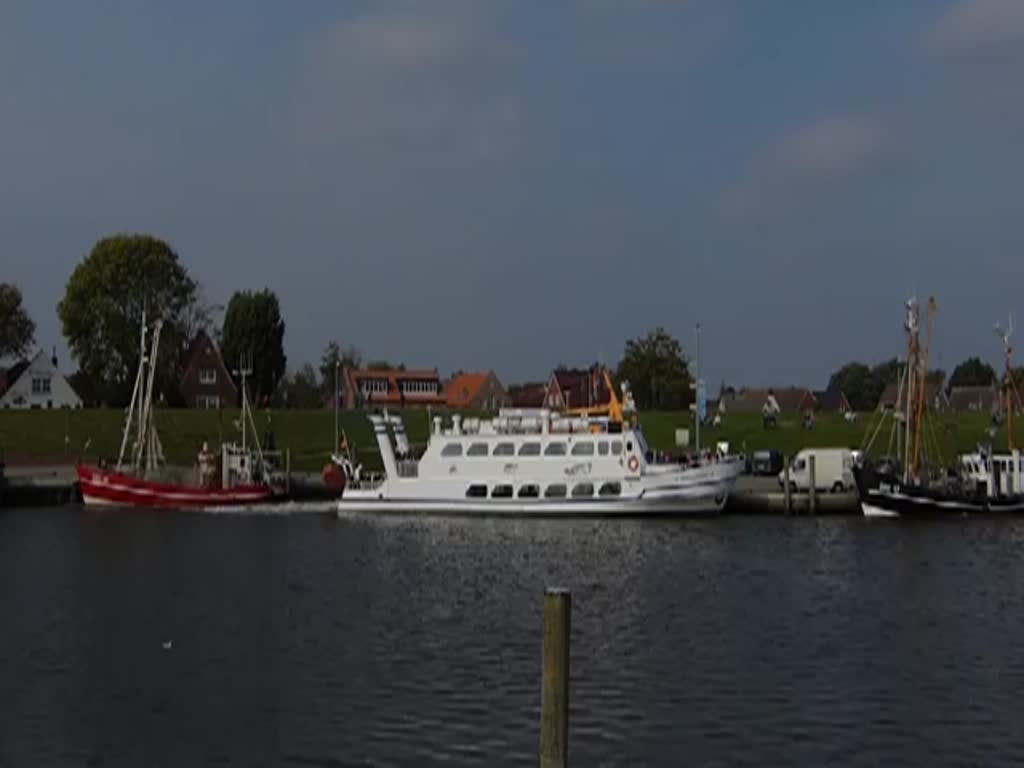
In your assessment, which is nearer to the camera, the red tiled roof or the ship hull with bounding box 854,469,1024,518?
the ship hull with bounding box 854,469,1024,518

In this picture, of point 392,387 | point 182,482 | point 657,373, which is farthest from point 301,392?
point 182,482

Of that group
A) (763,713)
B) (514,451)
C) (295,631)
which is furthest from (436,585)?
(514,451)

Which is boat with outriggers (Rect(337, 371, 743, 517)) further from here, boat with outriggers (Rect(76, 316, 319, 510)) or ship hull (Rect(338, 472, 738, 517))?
boat with outriggers (Rect(76, 316, 319, 510))

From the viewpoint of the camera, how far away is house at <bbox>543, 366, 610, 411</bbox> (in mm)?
92562

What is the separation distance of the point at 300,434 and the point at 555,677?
99.6 meters

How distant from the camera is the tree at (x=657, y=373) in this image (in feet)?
490

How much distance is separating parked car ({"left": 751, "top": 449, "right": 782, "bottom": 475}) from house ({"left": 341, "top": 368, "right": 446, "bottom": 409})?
83.6m

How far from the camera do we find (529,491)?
72.9 metres

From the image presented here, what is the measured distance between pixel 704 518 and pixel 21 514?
3517 centimetres

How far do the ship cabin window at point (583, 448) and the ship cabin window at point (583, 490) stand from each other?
4.86 feet

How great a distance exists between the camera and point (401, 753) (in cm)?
2430

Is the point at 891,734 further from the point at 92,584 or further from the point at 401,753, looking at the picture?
the point at 92,584

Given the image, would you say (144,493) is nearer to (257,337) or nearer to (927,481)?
(927,481)

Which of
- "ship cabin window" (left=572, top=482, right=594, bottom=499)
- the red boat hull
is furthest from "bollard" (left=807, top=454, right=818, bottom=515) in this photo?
the red boat hull
